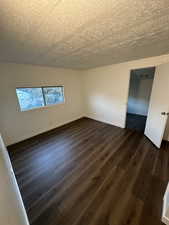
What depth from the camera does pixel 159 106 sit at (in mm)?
2408

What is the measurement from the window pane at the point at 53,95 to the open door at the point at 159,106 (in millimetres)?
3178

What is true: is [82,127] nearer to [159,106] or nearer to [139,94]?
[159,106]

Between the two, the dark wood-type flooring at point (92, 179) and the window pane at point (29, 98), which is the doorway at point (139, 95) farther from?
the window pane at point (29, 98)

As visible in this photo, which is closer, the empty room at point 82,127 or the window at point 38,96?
the empty room at point 82,127

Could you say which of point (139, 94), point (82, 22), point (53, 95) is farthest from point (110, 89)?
point (82, 22)

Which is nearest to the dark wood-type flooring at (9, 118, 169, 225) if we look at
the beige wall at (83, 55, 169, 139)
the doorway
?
the beige wall at (83, 55, 169, 139)

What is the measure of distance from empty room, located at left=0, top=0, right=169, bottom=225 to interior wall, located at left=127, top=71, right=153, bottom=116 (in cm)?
156

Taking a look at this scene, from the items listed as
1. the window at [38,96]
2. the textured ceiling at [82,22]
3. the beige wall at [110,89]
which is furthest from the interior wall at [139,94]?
the window at [38,96]

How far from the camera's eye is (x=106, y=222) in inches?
45.3

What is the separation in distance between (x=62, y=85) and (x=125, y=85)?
2345 mm

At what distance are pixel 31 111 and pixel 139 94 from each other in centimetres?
514

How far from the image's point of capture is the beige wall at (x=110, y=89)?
299 centimetres

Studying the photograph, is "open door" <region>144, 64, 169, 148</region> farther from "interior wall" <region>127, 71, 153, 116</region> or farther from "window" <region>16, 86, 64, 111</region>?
"window" <region>16, 86, 64, 111</region>

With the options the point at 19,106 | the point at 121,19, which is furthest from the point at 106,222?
the point at 19,106
